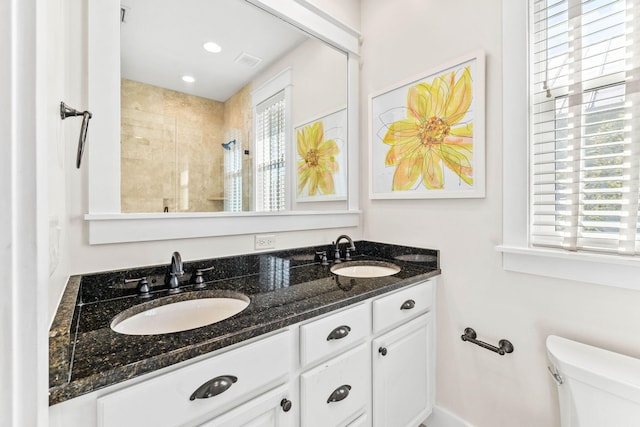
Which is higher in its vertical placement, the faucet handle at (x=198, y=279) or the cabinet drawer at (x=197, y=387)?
the faucet handle at (x=198, y=279)

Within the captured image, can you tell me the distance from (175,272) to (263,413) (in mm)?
606

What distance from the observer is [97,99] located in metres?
1.11

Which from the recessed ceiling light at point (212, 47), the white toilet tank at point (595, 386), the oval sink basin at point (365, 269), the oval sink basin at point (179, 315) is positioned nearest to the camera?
the white toilet tank at point (595, 386)

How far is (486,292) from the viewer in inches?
56.7

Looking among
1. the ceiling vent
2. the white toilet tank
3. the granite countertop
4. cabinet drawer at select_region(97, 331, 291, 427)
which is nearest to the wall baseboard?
the white toilet tank

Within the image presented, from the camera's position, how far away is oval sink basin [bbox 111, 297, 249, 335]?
1.01 meters

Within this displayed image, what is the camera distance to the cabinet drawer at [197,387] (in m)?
0.67

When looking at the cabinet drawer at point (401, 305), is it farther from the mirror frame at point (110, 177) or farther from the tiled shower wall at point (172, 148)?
the tiled shower wall at point (172, 148)

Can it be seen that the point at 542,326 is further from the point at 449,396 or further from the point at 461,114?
the point at 461,114

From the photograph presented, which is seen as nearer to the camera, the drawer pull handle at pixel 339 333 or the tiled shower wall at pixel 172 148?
the drawer pull handle at pixel 339 333

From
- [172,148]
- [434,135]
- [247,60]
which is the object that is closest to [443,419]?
[434,135]

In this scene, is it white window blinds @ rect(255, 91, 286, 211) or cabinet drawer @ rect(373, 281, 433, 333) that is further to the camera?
white window blinds @ rect(255, 91, 286, 211)

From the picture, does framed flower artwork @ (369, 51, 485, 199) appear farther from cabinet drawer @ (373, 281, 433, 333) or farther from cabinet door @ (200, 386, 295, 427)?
cabinet door @ (200, 386, 295, 427)

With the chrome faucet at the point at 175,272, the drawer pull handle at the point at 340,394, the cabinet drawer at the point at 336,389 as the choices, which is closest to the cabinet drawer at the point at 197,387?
the cabinet drawer at the point at 336,389
